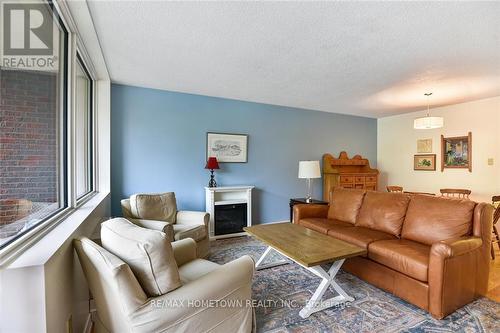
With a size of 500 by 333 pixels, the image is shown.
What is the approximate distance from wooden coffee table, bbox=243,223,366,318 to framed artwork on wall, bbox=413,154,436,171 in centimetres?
376

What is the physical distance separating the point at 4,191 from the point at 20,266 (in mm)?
409

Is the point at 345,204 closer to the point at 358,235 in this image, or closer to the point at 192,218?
the point at 358,235

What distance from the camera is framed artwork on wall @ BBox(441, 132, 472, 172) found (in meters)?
4.39

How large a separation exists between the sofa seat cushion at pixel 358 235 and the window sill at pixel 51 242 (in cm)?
243

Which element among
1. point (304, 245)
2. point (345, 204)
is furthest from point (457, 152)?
point (304, 245)

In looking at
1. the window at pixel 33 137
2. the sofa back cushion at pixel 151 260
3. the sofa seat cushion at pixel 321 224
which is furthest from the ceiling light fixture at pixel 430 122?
the window at pixel 33 137

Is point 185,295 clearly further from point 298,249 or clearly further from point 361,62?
point 361,62

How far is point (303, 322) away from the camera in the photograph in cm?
194

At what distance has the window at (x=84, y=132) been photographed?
275cm

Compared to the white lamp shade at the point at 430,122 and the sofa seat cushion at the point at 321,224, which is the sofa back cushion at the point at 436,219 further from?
the white lamp shade at the point at 430,122

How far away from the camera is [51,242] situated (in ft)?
4.26

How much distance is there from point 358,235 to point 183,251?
5.94 feet

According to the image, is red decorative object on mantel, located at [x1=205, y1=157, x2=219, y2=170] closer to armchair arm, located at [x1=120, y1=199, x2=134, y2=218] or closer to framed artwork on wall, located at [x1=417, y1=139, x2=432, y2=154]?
armchair arm, located at [x1=120, y1=199, x2=134, y2=218]

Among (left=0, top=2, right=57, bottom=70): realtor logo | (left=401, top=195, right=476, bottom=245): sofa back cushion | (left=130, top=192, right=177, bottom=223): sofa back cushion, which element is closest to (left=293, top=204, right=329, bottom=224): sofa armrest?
(left=401, top=195, right=476, bottom=245): sofa back cushion
